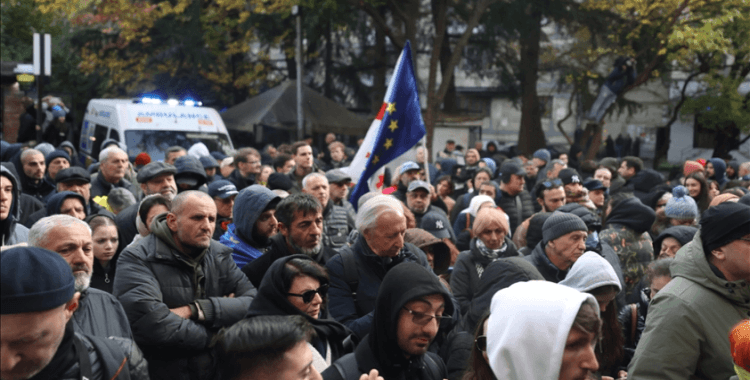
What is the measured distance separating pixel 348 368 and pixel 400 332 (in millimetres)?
261

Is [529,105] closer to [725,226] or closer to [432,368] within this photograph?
[725,226]

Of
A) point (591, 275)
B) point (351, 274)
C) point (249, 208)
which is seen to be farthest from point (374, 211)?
point (591, 275)

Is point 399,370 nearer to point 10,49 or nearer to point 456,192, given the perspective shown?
point 456,192

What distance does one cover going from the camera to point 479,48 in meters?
23.7

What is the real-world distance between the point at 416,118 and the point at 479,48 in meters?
15.8

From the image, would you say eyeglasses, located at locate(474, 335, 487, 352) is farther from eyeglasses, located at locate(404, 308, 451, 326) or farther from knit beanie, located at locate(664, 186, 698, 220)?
knit beanie, located at locate(664, 186, 698, 220)

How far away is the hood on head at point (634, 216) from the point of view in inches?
249

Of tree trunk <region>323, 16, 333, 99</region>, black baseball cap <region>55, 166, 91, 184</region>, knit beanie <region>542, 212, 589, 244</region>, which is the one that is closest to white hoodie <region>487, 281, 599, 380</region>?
knit beanie <region>542, 212, 589, 244</region>

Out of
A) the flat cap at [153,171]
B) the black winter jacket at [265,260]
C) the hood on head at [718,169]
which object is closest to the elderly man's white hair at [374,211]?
the black winter jacket at [265,260]

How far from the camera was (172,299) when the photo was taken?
4.07 metres

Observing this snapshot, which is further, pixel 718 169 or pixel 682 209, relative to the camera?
pixel 718 169

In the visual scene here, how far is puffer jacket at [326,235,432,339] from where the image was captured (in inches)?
166

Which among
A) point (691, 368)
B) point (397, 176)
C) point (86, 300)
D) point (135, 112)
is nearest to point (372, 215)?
point (86, 300)

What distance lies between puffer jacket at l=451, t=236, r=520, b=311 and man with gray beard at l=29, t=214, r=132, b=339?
94.7 inches
